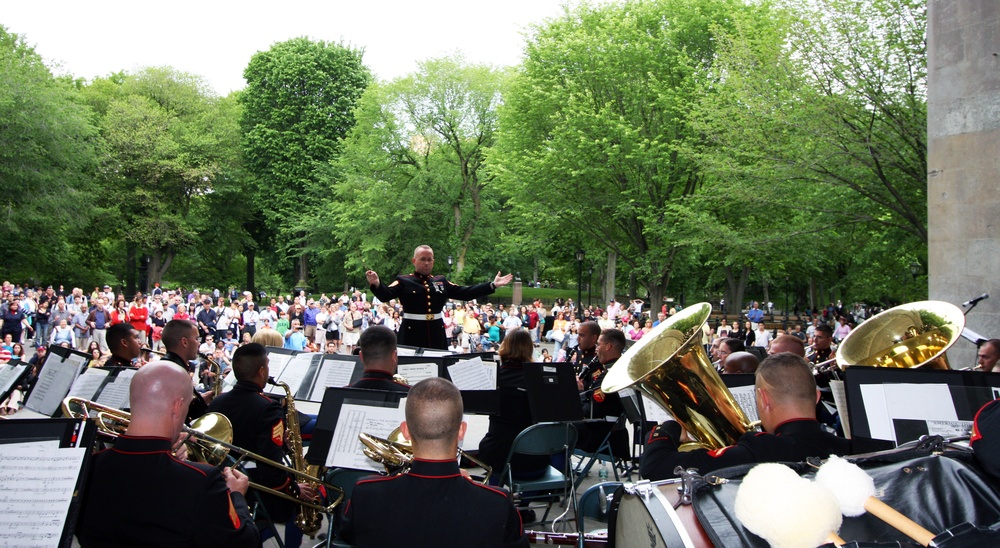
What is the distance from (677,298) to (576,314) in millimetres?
27322

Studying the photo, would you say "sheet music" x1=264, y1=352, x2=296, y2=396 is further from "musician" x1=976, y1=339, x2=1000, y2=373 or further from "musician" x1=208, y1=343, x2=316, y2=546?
"musician" x1=976, y1=339, x2=1000, y2=373

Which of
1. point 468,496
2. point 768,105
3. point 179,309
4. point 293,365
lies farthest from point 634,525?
point 179,309

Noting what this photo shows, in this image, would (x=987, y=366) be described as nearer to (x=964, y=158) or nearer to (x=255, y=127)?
(x=964, y=158)

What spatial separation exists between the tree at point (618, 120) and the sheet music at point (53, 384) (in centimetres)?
2120

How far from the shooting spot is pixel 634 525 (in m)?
2.19

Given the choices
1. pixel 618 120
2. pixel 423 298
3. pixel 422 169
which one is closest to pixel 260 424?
pixel 423 298

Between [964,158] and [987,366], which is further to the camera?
[964,158]

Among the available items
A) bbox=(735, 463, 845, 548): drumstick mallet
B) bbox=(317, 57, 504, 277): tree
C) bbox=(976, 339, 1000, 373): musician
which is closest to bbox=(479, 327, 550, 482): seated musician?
bbox=(976, 339, 1000, 373): musician

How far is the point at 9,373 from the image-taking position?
4.76 metres

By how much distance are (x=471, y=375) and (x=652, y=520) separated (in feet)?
11.9

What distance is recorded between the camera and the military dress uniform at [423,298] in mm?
8258

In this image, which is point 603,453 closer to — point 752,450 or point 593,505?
point 593,505

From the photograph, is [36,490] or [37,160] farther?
[37,160]

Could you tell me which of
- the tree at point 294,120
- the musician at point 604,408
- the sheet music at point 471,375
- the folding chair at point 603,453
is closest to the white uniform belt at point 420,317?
the musician at point 604,408
